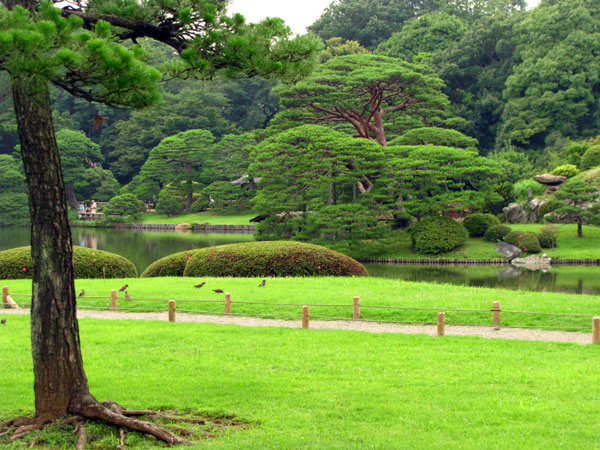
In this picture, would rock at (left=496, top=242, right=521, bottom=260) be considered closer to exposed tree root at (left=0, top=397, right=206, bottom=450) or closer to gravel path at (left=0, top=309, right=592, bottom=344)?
gravel path at (left=0, top=309, right=592, bottom=344)

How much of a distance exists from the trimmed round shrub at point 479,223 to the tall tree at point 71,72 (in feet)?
88.8

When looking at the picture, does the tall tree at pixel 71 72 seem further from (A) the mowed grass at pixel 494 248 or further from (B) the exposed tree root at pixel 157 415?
(A) the mowed grass at pixel 494 248

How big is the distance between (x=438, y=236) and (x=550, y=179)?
9.96m

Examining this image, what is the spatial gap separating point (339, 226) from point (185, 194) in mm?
29574

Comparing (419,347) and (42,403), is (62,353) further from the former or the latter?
(419,347)

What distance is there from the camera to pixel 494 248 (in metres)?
31.5

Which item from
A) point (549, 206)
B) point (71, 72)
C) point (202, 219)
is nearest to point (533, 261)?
point (549, 206)

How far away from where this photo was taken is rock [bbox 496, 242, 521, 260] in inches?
1199

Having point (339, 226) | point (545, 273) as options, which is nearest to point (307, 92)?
point (339, 226)

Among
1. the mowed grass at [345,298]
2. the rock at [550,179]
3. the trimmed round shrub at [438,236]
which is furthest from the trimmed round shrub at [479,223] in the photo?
the mowed grass at [345,298]

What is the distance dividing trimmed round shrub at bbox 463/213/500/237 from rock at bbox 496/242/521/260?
229 centimetres

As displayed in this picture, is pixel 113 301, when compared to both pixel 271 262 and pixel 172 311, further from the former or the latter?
pixel 271 262

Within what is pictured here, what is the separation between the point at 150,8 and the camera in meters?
7.29

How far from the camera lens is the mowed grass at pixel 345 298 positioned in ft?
44.1
